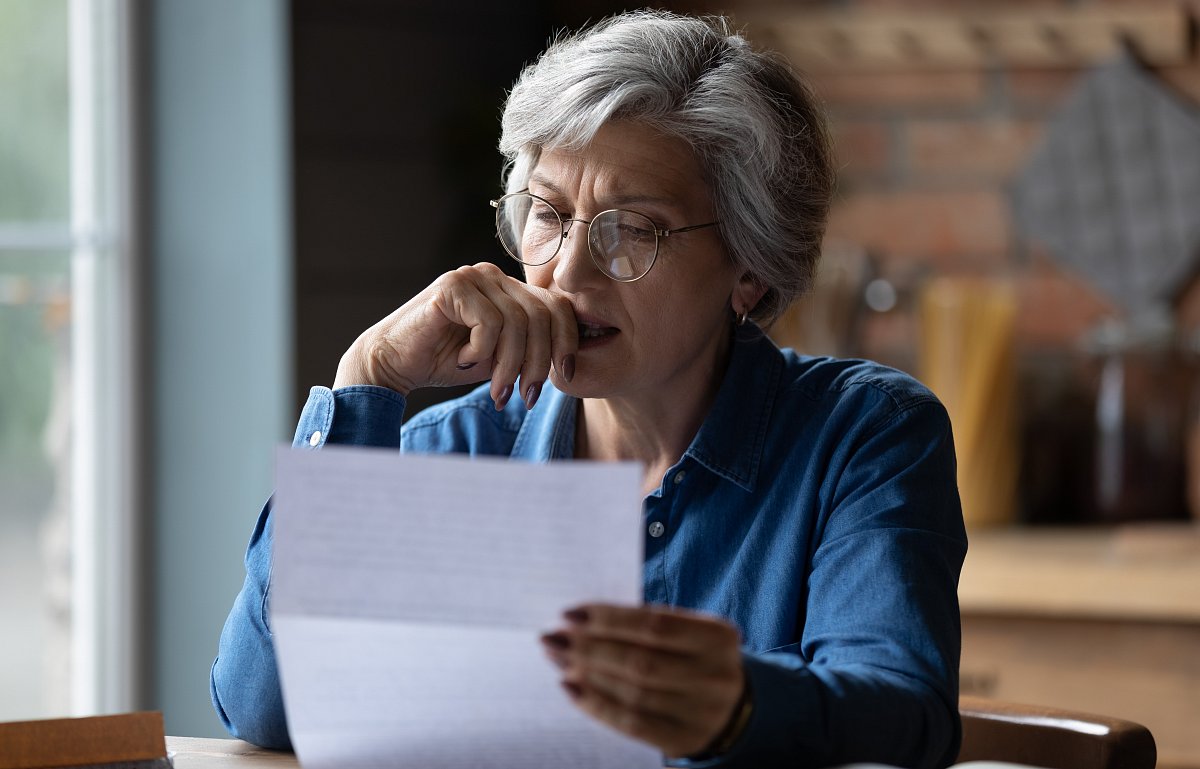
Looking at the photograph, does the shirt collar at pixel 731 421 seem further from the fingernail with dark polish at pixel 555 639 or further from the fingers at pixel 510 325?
the fingernail with dark polish at pixel 555 639

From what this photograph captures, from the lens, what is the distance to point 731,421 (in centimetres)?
131

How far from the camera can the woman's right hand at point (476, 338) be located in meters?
1.22

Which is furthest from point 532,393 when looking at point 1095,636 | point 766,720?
point 1095,636

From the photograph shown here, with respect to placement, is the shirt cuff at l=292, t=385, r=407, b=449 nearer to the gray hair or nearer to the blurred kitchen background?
the gray hair

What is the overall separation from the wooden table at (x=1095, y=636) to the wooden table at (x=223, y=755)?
131 centimetres

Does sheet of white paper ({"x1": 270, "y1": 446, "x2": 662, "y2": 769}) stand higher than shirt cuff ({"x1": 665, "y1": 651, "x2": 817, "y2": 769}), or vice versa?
sheet of white paper ({"x1": 270, "y1": 446, "x2": 662, "y2": 769})

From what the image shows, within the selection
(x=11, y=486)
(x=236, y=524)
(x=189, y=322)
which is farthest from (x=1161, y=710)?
(x=11, y=486)

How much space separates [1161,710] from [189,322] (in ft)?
5.30

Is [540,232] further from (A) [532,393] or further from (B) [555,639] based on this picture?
(B) [555,639]

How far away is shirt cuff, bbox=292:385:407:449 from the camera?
1.18 m

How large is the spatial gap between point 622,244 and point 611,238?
1cm

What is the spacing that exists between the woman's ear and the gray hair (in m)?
0.01

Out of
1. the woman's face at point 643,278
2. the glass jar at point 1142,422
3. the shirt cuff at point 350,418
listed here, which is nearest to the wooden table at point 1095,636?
the glass jar at point 1142,422

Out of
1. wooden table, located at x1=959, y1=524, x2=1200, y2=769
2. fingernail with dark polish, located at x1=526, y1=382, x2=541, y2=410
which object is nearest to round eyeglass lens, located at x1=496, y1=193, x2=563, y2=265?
fingernail with dark polish, located at x1=526, y1=382, x2=541, y2=410
